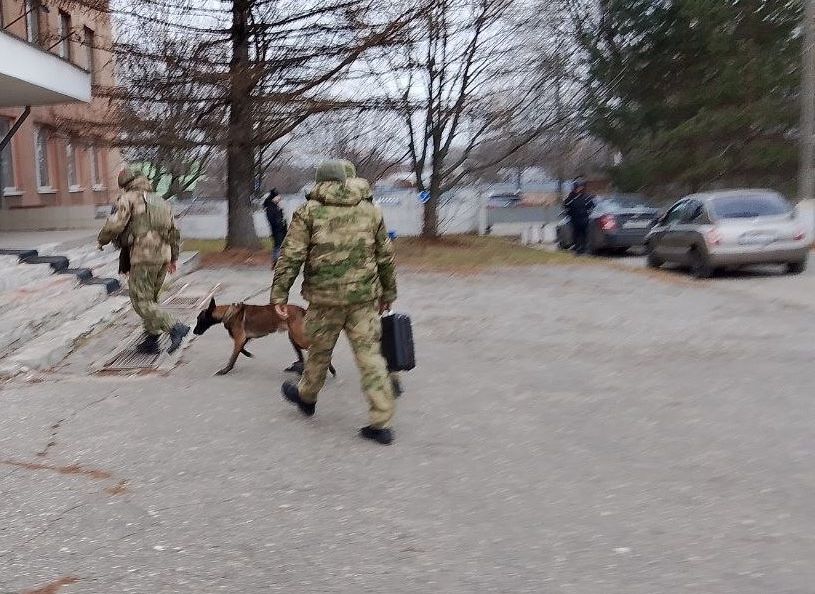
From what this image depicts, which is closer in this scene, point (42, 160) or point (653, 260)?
point (653, 260)

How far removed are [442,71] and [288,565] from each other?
17.7 m

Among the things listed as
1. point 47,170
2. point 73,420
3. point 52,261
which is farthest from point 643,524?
point 47,170

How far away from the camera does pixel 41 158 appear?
2250 cm

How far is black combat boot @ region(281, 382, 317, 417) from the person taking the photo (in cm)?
591

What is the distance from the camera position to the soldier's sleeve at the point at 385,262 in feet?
18.0

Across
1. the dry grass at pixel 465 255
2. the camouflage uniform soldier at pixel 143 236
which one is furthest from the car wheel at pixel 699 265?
the camouflage uniform soldier at pixel 143 236

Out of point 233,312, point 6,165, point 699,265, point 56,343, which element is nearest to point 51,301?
point 56,343

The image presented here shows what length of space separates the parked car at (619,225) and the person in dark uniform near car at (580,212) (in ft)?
0.50

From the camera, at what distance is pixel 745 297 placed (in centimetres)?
1151

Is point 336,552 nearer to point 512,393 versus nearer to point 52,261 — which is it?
point 512,393

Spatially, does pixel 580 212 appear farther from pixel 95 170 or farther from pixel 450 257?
pixel 95 170

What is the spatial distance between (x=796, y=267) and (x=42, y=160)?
18171 mm

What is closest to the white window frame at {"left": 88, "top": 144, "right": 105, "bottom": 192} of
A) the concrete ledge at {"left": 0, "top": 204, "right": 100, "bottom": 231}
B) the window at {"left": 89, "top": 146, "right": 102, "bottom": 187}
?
the window at {"left": 89, "top": 146, "right": 102, "bottom": 187}

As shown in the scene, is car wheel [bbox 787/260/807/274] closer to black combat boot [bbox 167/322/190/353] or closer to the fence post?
black combat boot [bbox 167/322/190/353]
